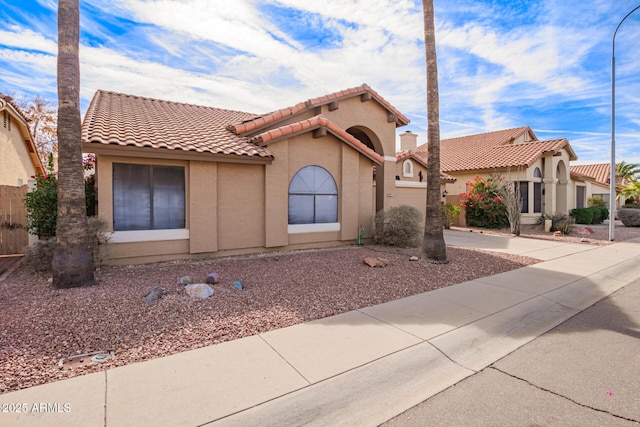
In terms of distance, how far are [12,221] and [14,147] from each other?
8.02 meters

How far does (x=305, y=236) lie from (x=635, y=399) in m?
8.72

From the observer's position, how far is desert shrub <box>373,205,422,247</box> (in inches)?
465

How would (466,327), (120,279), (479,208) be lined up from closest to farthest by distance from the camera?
(466,327)
(120,279)
(479,208)

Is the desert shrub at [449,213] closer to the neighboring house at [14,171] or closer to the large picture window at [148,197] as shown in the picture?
the large picture window at [148,197]

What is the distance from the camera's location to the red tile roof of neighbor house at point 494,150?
20547mm

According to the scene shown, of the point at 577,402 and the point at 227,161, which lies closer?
the point at 577,402

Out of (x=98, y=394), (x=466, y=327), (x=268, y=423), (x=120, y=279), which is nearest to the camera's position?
(x=268, y=423)

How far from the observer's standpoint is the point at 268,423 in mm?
2977

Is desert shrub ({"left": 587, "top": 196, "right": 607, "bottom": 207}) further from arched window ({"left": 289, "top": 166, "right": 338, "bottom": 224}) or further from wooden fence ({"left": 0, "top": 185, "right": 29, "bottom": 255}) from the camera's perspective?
wooden fence ({"left": 0, "top": 185, "right": 29, "bottom": 255})

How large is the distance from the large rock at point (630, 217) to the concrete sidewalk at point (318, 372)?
23.1m

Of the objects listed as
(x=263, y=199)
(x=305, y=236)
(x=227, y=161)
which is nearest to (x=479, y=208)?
(x=305, y=236)

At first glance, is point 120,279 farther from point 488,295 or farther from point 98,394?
point 488,295

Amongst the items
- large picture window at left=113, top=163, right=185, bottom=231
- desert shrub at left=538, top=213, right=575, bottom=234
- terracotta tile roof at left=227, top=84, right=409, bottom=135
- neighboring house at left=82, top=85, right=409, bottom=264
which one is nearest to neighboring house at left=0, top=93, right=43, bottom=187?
neighboring house at left=82, top=85, right=409, bottom=264

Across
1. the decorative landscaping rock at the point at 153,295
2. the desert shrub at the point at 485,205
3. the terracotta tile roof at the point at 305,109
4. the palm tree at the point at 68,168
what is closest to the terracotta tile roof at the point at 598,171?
the desert shrub at the point at 485,205
